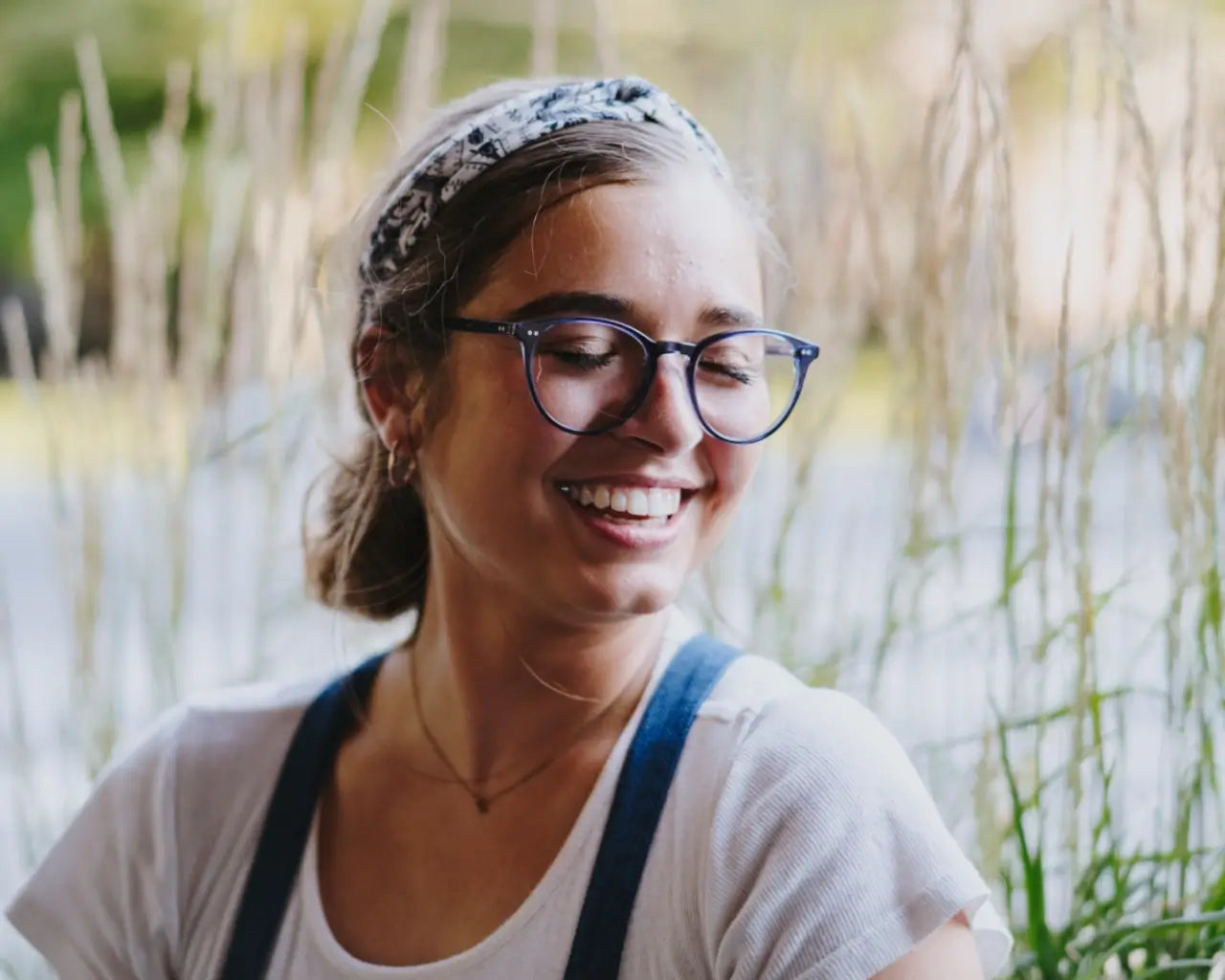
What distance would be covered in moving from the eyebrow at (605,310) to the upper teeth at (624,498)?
0.12m

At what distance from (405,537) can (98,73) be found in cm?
85

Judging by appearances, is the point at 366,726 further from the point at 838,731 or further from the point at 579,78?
the point at 579,78

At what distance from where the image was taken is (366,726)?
1269 millimetres

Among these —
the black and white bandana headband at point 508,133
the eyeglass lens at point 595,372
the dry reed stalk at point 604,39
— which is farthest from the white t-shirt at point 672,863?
the dry reed stalk at point 604,39

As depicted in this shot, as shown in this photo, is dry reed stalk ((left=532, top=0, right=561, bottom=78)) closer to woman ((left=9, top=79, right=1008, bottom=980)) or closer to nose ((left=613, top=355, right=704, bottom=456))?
woman ((left=9, top=79, right=1008, bottom=980))

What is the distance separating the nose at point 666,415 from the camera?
3.34 feet

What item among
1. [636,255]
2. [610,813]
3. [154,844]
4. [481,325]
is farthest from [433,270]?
[154,844]

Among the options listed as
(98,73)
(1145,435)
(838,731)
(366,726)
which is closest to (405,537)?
(366,726)

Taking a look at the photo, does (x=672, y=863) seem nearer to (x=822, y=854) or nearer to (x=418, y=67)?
(x=822, y=854)

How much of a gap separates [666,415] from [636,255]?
0.37ft

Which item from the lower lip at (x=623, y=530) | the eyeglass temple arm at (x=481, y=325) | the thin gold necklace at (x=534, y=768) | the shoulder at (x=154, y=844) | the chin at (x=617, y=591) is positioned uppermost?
the eyeglass temple arm at (x=481, y=325)

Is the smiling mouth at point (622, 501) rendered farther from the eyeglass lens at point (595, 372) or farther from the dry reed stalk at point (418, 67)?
the dry reed stalk at point (418, 67)

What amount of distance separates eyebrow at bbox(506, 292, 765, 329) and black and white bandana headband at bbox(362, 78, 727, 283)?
0.40ft

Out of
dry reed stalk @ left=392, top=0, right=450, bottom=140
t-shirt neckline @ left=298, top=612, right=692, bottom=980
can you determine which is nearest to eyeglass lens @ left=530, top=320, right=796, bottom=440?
t-shirt neckline @ left=298, top=612, right=692, bottom=980
